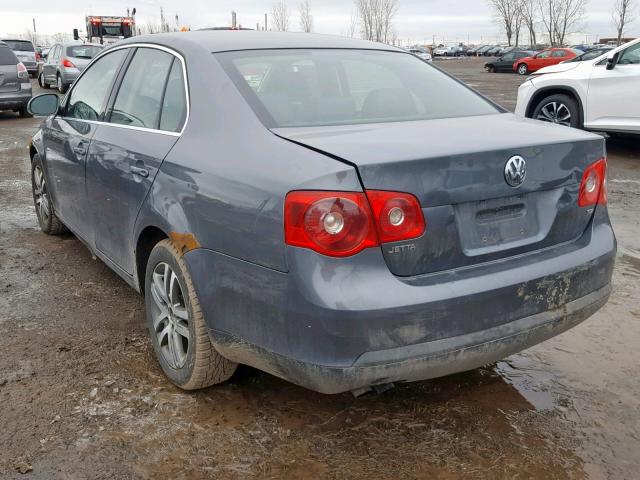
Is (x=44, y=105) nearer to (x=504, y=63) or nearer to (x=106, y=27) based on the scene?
(x=106, y=27)

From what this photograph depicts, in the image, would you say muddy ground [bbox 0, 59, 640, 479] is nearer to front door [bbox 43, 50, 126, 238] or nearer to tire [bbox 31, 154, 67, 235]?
front door [bbox 43, 50, 126, 238]

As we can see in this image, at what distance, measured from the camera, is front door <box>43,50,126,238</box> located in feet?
12.9

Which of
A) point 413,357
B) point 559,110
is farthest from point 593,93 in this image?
point 413,357

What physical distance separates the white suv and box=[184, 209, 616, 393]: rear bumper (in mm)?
7161

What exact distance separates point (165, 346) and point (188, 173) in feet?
2.95

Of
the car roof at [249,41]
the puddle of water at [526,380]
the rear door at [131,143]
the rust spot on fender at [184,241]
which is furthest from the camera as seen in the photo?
the car roof at [249,41]

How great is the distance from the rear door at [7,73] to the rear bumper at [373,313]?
43.4ft

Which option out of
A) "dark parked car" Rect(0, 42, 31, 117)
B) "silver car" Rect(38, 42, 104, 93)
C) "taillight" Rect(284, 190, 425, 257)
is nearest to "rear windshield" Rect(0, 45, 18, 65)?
"dark parked car" Rect(0, 42, 31, 117)

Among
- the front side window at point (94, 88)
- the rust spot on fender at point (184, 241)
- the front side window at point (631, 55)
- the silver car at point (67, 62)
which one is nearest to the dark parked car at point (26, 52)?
the silver car at point (67, 62)

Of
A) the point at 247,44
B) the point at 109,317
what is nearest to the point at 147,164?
the point at 247,44

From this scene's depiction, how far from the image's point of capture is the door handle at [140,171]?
305cm

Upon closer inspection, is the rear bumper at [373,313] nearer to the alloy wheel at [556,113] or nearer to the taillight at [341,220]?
the taillight at [341,220]

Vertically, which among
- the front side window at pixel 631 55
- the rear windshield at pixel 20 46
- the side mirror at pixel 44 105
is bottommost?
the side mirror at pixel 44 105

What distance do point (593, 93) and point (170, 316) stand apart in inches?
314
